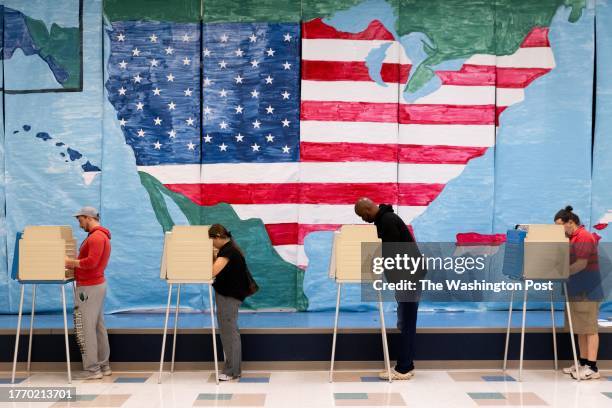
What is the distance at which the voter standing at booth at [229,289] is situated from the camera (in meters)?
5.71

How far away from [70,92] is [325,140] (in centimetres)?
270

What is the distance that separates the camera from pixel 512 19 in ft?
25.4

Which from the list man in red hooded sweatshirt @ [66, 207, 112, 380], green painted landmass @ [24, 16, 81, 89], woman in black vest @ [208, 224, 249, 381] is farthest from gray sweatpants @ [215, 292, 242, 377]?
green painted landmass @ [24, 16, 81, 89]

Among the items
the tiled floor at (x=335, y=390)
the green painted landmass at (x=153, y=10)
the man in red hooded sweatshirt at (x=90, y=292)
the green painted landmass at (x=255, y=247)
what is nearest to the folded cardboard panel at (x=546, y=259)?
the tiled floor at (x=335, y=390)

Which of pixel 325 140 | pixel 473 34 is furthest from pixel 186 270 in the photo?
pixel 473 34

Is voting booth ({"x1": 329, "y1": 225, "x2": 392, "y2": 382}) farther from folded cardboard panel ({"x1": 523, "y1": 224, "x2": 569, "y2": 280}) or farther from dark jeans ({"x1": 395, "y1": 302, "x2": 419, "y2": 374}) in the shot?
folded cardboard panel ({"x1": 523, "y1": 224, "x2": 569, "y2": 280})

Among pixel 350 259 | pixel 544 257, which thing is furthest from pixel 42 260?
pixel 544 257

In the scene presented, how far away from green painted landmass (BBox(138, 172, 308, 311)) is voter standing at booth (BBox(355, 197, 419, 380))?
192 centimetres

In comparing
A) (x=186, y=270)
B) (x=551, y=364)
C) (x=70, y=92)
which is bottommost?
(x=551, y=364)

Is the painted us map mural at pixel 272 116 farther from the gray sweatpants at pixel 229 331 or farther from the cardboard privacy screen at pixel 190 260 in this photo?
the cardboard privacy screen at pixel 190 260

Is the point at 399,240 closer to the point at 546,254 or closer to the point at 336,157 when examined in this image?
the point at 546,254

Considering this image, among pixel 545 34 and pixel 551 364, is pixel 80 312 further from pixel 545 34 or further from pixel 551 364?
pixel 545 34

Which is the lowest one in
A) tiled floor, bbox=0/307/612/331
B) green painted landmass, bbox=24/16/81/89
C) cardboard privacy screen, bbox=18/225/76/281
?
tiled floor, bbox=0/307/612/331

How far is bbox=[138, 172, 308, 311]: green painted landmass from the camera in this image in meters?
7.59
